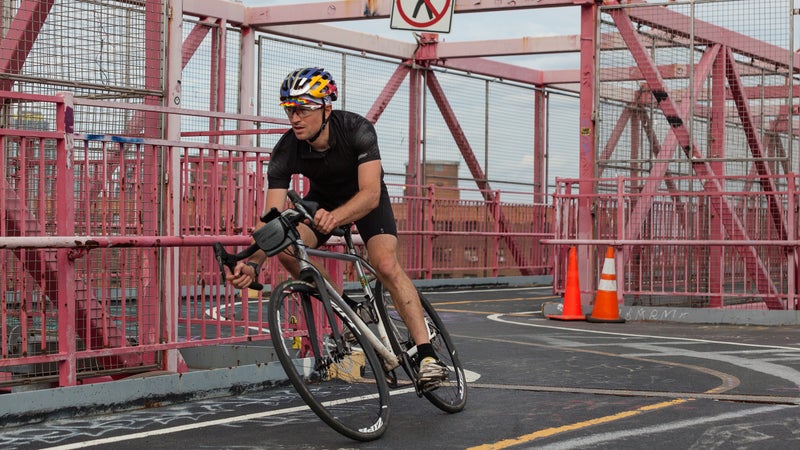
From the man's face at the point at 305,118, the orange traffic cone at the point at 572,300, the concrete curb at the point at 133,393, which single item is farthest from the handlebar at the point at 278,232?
the orange traffic cone at the point at 572,300

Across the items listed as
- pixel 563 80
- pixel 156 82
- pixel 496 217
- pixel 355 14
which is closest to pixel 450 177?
pixel 496 217

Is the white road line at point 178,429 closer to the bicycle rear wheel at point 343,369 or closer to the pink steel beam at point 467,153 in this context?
the bicycle rear wheel at point 343,369

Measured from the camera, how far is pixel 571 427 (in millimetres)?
6375

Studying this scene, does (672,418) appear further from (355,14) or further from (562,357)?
(355,14)

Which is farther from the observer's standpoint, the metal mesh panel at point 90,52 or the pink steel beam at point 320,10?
the pink steel beam at point 320,10

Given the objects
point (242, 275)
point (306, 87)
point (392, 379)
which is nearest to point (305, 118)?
point (306, 87)

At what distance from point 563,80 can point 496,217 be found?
12.1 feet

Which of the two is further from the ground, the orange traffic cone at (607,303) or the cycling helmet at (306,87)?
the cycling helmet at (306,87)

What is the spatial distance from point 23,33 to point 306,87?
2756mm

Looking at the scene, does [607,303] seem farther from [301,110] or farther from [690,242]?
[301,110]

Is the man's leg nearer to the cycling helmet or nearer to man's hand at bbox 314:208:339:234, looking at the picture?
man's hand at bbox 314:208:339:234

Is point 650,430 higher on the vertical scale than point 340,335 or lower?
lower

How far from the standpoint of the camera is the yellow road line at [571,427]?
5.84 m

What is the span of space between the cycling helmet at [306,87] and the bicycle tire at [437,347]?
1174 mm
